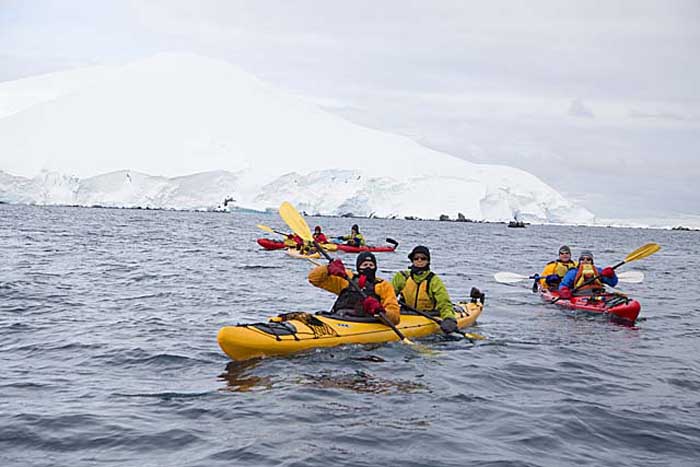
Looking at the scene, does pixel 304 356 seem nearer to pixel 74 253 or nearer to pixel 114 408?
pixel 114 408

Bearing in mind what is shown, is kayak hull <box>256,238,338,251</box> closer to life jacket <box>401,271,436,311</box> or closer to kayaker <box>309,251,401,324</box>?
life jacket <box>401,271,436,311</box>

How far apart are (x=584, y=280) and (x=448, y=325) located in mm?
5245

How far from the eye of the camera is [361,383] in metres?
6.86

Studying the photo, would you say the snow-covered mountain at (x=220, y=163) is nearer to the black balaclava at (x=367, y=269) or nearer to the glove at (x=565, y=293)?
the glove at (x=565, y=293)

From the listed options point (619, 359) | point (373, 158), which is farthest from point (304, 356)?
point (373, 158)

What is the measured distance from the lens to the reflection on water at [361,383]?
668 cm

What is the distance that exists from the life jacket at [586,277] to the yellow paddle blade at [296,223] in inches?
211

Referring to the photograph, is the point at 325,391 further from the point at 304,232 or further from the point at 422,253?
the point at 304,232

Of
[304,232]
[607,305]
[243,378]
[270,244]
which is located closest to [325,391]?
[243,378]

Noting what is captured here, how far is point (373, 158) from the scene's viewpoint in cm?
8431

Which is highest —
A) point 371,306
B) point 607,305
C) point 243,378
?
point 371,306

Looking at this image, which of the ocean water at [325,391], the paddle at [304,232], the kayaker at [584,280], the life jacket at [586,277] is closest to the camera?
the ocean water at [325,391]

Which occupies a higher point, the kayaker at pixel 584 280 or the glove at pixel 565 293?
the kayaker at pixel 584 280

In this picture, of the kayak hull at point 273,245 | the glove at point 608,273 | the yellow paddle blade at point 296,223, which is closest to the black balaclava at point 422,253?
the yellow paddle blade at point 296,223
